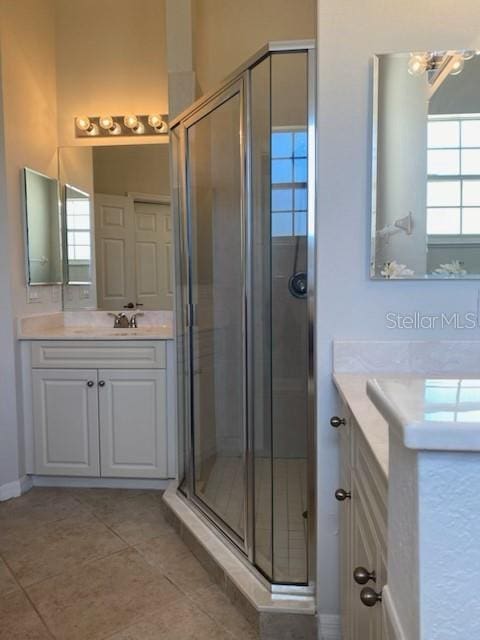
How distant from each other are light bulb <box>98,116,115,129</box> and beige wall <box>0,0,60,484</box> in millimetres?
390

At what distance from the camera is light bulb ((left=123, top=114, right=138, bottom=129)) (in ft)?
10.1

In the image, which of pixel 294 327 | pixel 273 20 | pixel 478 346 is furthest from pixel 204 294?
pixel 273 20

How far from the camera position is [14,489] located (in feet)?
8.61

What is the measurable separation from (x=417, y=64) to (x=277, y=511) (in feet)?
5.56

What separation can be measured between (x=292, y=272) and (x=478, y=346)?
28.8 inches

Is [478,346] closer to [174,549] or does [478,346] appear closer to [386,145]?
[386,145]

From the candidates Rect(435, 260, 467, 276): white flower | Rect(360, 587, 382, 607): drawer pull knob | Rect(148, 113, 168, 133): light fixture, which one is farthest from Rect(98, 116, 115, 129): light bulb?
Rect(360, 587, 382, 607): drawer pull knob

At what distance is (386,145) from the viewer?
1.44 meters

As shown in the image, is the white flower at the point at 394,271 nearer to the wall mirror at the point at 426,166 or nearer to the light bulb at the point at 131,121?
the wall mirror at the point at 426,166

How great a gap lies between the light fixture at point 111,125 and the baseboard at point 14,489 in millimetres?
2246

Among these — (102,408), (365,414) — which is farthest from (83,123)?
(365,414)

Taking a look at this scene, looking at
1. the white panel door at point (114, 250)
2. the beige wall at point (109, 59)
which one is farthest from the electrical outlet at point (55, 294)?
the beige wall at point (109, 59)

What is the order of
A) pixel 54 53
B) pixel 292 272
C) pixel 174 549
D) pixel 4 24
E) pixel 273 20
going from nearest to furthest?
pixel 292 272, pixel 174 549, pixel 4 24, pixel 273 20, pixel 54 53

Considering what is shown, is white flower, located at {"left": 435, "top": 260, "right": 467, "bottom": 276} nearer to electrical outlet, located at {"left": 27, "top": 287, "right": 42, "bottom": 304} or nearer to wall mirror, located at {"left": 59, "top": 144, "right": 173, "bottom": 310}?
wall mirror, located at {"left": 59, "top": 144, "right": 173, "bottom": 310}
